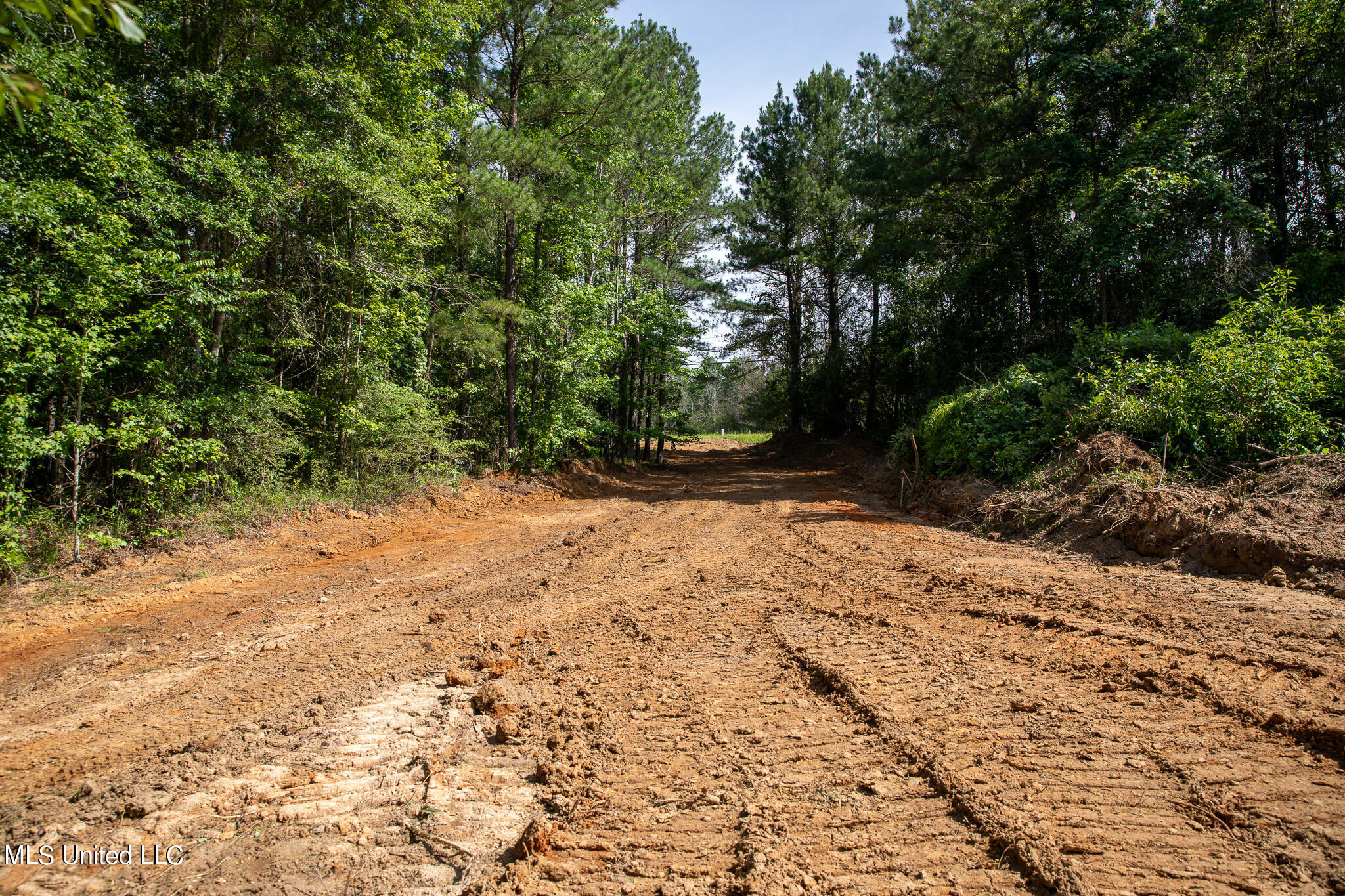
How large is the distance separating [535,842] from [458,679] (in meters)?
1.65

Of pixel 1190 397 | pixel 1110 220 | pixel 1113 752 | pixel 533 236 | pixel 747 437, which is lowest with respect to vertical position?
pixel 1113 752

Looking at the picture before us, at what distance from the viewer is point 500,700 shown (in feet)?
11.1

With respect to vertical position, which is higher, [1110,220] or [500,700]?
[1110,220]

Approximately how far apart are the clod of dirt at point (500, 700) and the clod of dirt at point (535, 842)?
103 centimetres

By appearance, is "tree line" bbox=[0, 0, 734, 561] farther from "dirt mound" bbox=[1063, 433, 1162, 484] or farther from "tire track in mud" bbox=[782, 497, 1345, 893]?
"dirt mound" bbox=[1063, 433, 1162, 484]

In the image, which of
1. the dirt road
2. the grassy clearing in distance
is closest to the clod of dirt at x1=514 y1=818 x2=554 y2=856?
the dirt road

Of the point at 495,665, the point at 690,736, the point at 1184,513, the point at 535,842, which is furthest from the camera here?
the point at 1184,513

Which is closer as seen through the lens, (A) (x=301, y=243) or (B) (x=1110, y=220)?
(A) (x=301, y=243)

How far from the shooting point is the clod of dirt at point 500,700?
3.26 metres

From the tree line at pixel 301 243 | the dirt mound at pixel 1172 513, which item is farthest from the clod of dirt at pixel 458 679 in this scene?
the dirt mound at pixel 1172 513

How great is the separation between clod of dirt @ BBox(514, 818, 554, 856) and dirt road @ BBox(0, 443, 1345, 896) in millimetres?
45

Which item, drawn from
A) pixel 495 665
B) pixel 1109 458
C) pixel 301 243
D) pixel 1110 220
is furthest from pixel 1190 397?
pixel 301 243

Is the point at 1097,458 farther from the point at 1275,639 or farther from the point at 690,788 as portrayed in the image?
the point at 690,788

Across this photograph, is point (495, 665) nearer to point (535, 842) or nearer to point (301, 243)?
point (535, 842)
